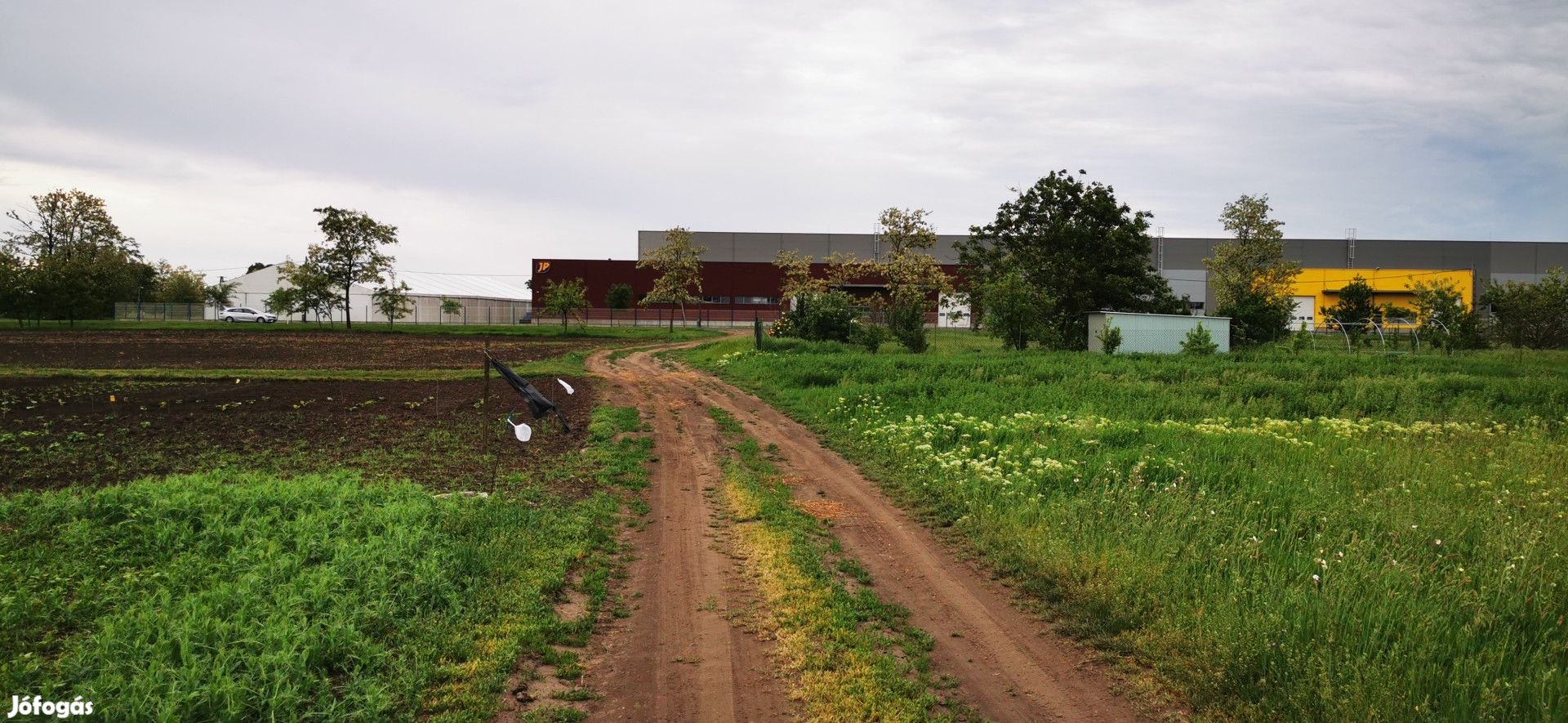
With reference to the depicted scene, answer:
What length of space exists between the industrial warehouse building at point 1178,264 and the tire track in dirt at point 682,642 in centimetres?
5946

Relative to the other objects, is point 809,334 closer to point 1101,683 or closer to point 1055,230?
point 1055,230

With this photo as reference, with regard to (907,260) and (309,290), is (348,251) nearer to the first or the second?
(309,290)

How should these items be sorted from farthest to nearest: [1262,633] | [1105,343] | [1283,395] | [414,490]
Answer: [1105,343]
[1283,395]
[414,490]
[1262,633]

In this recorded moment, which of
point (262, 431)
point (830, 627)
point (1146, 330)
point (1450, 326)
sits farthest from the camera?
point (1450, 326)

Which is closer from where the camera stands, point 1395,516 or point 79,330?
point 1395,516

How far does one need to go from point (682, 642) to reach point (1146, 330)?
27775mm

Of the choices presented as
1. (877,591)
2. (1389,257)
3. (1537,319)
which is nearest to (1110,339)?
(1537,319)

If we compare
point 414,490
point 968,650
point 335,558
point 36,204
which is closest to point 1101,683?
point 968,650

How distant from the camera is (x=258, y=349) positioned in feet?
116

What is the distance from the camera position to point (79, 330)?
48.3 metres

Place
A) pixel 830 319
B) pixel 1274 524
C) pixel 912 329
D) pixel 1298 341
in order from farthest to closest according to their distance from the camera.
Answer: pixel 830 319
pixel 912 329
pixel 1298 341
pixel 1274 524

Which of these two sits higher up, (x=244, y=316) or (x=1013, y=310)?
(x=244, y=316)

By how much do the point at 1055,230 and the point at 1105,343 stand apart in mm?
9128

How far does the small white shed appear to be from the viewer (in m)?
29.4
